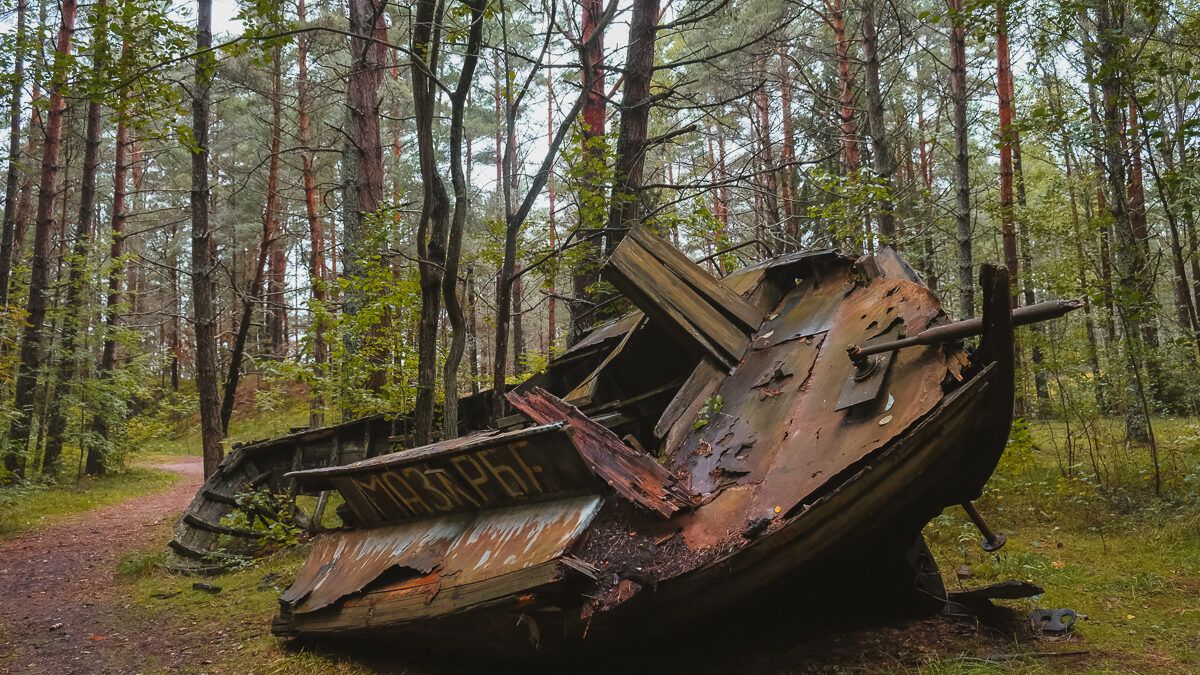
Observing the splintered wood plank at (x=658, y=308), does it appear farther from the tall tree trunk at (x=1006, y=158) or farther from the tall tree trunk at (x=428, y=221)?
the tall tree trunk at (x=1006, y=158)

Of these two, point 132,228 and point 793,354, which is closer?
point 793,354

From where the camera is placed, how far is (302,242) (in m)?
27.1

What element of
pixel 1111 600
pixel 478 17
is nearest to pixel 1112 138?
pixel 1111 600

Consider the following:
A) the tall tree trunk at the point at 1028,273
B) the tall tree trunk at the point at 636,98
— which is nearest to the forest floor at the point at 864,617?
the tall tree trunk at the point at 1028,273

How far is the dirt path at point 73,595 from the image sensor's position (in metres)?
A: 4.44

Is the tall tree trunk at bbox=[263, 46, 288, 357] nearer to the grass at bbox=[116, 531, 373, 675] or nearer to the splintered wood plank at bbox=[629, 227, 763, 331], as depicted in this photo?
the grass at bbox=[116, 531, 373, 675]

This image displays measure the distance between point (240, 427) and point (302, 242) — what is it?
7651 mm

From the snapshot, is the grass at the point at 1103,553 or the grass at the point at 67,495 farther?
the grass at the point at 67,495

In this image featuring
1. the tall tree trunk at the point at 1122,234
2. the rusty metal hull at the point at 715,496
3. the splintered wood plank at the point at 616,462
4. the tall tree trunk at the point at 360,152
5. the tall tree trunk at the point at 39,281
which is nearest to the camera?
the rusty metal hull at the point at 715,496

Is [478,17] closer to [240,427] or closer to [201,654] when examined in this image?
[201,654]

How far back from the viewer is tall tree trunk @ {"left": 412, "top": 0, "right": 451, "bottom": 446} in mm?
5941

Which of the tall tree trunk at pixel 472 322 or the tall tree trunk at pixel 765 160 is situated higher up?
the tall tree trunk at pixel 765 160

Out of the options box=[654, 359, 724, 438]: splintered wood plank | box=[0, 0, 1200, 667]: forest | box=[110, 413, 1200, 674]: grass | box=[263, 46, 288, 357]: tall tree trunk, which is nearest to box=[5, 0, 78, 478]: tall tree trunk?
box=[0, 0, 1200, 667]: forest

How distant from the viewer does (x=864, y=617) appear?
11.9 feet
